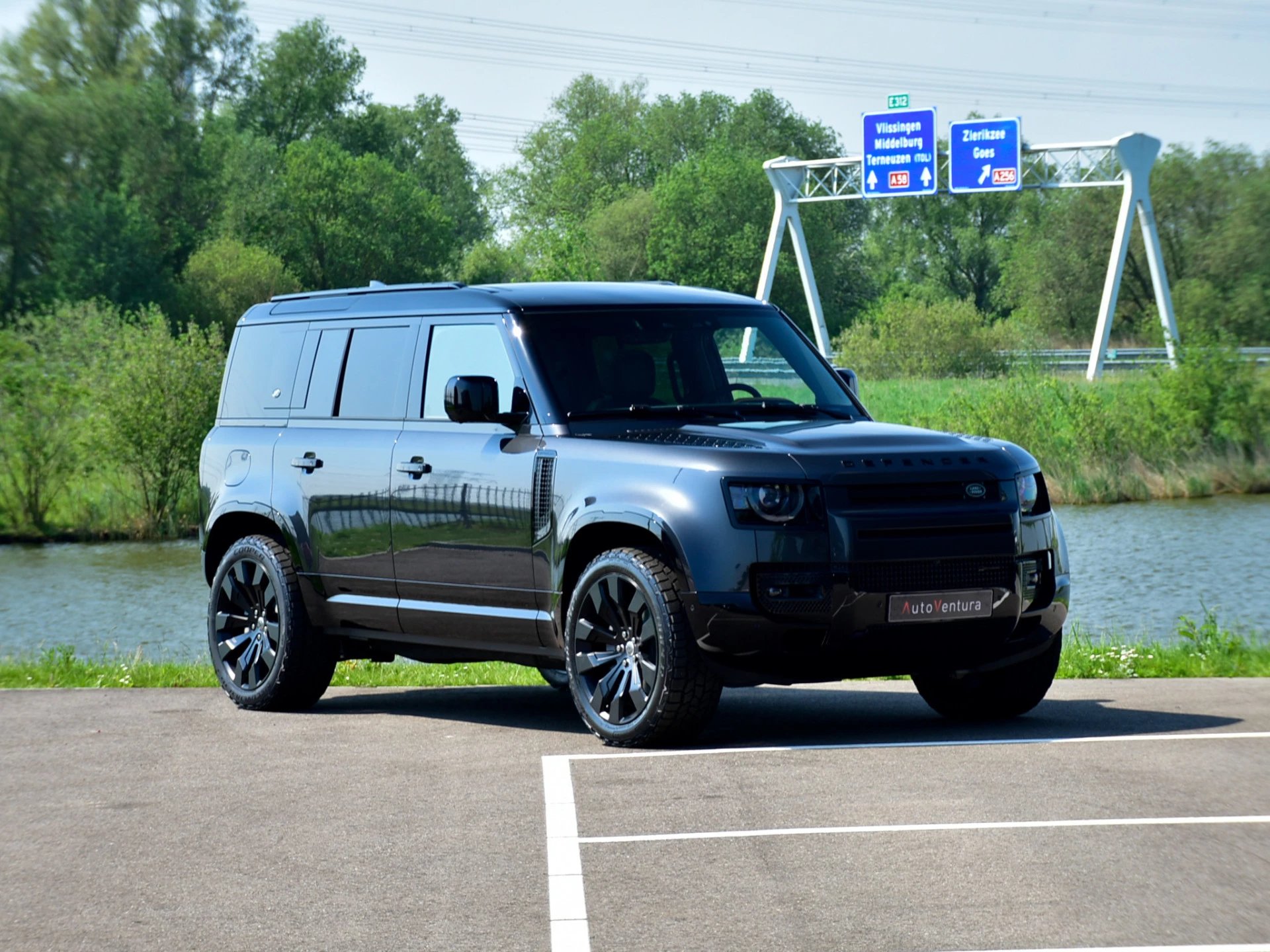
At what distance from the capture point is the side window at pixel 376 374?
10.0m

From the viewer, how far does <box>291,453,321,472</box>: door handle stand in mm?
10367

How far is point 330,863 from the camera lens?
6.30 m

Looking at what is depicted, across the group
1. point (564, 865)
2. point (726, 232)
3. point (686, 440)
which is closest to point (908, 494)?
point (686, 440)

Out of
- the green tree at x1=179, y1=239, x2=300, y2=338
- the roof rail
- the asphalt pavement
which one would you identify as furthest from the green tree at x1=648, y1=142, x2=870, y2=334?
the asphalt pavement

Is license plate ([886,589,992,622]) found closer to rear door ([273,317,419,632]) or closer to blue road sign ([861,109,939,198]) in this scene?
rear door ([273,317,419,632])

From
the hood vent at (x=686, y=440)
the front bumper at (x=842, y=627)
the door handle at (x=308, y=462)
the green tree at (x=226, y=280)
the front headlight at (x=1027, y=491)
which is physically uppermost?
the green tree at (x=226, y=280)

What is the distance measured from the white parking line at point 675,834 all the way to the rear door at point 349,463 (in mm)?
1995

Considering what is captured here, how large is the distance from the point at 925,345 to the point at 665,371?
5425 cm

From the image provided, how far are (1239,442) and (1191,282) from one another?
1443 inches

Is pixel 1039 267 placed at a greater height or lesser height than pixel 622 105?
lesser

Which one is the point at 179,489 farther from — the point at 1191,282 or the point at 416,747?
the point at 1191,282

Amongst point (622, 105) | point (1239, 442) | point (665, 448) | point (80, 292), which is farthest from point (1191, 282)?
point (665, 448)

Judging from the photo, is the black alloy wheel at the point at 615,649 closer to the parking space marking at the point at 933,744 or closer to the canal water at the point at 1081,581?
the parking space marking at the point at 933,744

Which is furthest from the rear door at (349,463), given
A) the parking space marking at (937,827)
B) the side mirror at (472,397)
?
the parking space marking at (937,827)
